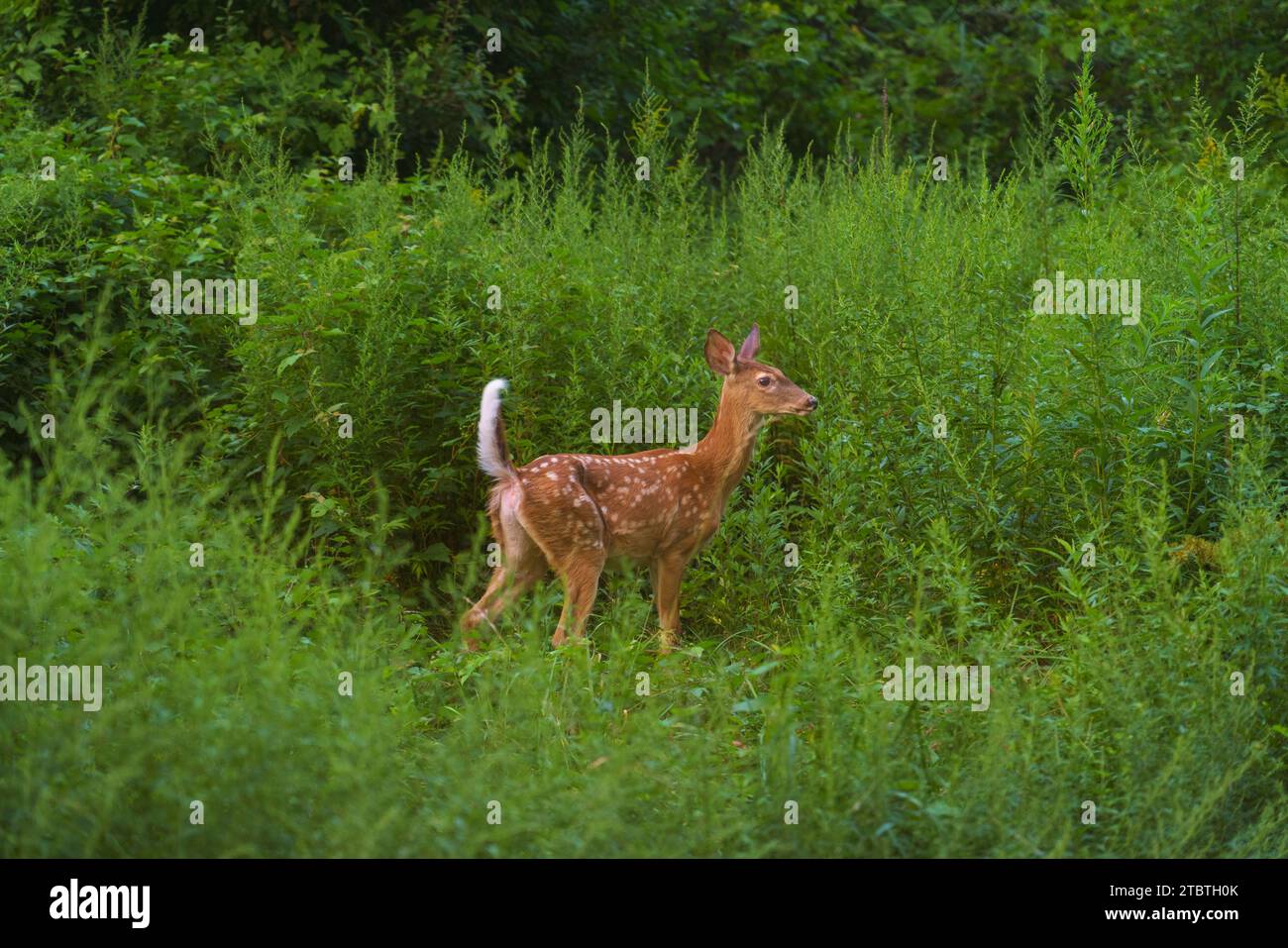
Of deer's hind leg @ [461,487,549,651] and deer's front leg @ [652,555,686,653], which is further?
deer's front leg @ [652,555,686,653]

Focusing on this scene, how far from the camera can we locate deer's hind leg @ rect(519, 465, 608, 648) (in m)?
6.45

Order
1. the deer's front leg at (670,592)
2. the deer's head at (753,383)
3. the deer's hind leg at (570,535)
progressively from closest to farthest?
the deer's hind leg at (570,535) < the deer's front leg at (670,592) < the deer's head at (753,383)

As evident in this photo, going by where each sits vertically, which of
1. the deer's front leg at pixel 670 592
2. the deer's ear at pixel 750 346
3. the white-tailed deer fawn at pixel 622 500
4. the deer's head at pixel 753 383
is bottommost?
the deer's front leg at pixel 670 592

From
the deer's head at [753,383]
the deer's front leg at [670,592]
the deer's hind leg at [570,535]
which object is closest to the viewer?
the deer's hind leg at [570,535]

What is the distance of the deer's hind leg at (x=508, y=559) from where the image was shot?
654 cm

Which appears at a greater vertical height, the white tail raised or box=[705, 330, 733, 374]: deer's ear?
box=[705, 330, 733, 374]: deer's ear

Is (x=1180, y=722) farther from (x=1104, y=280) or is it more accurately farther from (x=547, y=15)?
(x=547, y=15)

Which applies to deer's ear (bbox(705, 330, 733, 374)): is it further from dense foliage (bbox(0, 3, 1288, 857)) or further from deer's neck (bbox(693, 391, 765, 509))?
dense foliage (bbox(0, 3, 1288, 857))

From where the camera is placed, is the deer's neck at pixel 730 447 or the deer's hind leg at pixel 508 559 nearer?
the deer's hind leg at pixel 508 559

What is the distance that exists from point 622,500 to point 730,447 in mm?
597

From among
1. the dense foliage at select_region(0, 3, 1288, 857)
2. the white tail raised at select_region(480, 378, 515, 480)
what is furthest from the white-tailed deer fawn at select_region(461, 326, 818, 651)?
the dense foliage at select_region(0, 3, 1288, 857)

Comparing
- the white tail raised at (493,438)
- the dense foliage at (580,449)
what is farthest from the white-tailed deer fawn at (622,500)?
the dense foliage at (580,449)

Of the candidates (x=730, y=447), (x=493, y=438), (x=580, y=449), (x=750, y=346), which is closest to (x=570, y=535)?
(x=493, y=438)

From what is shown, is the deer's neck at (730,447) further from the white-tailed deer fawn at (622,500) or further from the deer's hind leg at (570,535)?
the deer's hind leg at (570,535)
